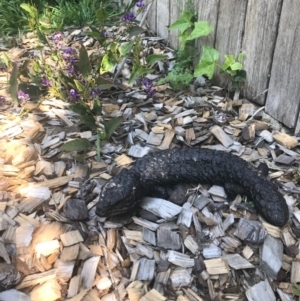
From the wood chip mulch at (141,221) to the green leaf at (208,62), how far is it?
0.23m

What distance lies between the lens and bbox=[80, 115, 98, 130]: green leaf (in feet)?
9.78

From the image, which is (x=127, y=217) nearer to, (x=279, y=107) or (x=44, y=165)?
(x=44, y=165)

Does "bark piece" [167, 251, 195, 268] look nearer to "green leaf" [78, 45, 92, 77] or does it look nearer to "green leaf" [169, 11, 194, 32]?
"green leaf" [78, 45, 92, 77]

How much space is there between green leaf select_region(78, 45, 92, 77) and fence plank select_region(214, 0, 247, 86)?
1060 mm

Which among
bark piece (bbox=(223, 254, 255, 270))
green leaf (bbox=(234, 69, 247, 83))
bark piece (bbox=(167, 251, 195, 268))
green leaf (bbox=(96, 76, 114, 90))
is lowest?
bark piece (bbox=(167, 251, 195, 268))

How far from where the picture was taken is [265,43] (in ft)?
9.87

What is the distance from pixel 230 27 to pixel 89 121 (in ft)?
4.30

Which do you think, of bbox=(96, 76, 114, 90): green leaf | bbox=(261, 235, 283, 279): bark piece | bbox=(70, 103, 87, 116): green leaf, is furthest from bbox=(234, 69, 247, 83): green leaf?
bbox=(261, 235, 283, 279): bark piece

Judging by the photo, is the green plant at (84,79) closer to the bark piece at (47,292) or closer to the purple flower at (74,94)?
the purple flower at (74,94)

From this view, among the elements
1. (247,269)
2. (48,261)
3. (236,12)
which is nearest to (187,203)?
(247,269)

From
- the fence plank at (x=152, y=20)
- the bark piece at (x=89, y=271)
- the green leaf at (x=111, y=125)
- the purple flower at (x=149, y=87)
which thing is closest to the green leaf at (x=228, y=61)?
the purple flower at (x=149, y=87)

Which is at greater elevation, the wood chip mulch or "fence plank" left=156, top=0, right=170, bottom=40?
"fence plank" left=156, top=0, right=170, bottom=40

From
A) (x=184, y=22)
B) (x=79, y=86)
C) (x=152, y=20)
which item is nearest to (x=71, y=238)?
(x=79, y=86)

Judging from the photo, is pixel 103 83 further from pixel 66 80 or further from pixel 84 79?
pixel 66 80
